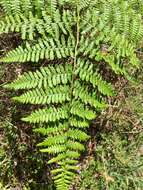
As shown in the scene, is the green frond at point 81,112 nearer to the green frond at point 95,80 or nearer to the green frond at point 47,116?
the green frond at point 47,116

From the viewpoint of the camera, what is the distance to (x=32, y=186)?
4.87 meters

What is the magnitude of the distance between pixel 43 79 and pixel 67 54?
1.14 feet

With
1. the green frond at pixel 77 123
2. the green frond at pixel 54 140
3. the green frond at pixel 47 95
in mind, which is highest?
the green frond at pixel 47 95

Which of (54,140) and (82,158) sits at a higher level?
(54,140)

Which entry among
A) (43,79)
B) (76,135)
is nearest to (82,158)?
(76,135)

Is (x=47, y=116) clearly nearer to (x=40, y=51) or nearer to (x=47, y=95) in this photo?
(x=47, y=95)

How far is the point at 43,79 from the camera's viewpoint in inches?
142

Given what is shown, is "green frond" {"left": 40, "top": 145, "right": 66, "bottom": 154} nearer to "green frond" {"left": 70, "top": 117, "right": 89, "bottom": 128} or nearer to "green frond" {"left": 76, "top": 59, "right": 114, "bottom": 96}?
"green frond" {"left": 70, "top": 117, "right": 89, "bottom": 128}

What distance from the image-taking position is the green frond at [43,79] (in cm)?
355

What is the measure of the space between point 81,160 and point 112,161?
0.36 m

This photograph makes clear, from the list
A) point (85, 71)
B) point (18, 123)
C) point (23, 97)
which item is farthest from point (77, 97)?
point (18, 123)

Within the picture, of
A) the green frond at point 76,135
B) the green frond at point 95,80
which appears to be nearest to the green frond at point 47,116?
the green frond at point 76,135

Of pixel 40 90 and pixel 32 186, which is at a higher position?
pixel 40 90

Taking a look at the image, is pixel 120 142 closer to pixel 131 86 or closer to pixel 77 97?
pixel 131 86
